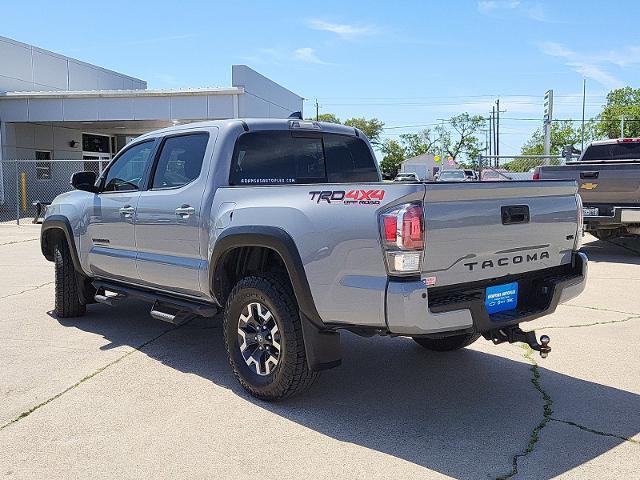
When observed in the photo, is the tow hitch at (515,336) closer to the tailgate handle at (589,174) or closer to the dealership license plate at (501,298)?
the dealership license plate at (501,298)

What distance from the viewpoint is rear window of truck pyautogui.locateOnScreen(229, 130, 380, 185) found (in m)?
4.94

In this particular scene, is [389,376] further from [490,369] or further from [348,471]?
[348,471]

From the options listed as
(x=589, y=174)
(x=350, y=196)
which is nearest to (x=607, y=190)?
(x=589, y=174)

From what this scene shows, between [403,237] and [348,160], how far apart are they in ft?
7.74

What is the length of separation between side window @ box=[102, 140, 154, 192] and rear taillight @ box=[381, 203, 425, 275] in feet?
9.79

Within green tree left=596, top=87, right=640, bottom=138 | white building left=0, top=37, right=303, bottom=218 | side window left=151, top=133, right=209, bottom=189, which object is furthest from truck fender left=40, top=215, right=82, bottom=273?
green tree left=596, top=87, right=640, bottom=138

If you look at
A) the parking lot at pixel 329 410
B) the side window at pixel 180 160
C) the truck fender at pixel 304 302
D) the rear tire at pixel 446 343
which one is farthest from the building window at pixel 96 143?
the truck fender at pixel 304 302

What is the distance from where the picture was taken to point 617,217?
10703mm

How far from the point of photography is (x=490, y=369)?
5086 mm

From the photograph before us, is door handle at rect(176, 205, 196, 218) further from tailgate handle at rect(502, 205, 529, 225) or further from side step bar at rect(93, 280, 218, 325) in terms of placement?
tailgate handle at rect(502, 205, 529, 225)

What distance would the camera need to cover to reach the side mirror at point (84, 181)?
20.1 ft

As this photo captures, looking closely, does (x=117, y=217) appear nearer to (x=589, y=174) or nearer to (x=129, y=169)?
(x=129, y=169)

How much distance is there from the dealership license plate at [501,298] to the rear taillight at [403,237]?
0.72m

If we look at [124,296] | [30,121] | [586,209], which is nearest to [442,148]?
[30,121]
